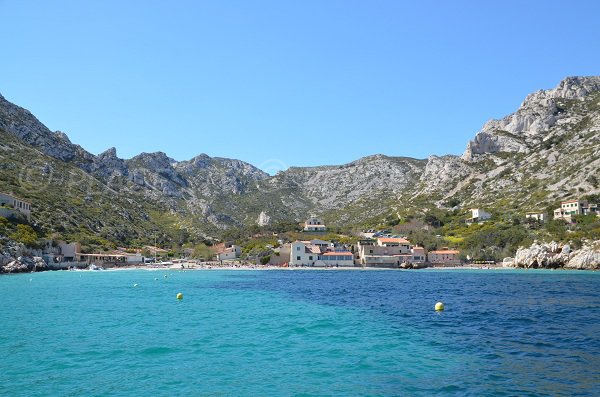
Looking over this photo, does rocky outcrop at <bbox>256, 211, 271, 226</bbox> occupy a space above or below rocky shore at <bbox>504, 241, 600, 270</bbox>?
above

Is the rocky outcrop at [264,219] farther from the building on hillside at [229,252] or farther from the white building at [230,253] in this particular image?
the white building at [230,253]

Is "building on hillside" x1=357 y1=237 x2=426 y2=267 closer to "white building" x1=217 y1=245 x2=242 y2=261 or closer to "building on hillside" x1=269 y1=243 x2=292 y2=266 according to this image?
"building on hillside" x1=269 y1=243 x2=292 y2=266

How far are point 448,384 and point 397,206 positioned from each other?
523 feet

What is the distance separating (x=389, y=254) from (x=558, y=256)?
3445 cm

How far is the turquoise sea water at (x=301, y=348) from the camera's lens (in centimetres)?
1363

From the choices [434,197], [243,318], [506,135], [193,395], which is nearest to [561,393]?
[193,395]

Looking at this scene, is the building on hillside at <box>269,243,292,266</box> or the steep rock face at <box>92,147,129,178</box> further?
the steep rock face at <box>92,147,129,178</box>

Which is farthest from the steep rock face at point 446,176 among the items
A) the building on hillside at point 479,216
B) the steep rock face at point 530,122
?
the building on hillside at point 479,216

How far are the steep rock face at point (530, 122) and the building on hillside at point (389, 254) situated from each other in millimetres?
73753

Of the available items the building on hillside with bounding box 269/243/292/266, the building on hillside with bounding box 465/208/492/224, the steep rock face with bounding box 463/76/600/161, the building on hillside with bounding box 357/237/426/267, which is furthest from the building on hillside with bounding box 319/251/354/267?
the steep rock face with bounding box 463/76/600/161

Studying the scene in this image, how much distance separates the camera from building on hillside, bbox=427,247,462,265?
336 ft

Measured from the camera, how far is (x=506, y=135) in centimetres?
16600

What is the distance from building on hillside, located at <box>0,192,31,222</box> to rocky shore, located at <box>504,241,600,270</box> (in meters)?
95.3

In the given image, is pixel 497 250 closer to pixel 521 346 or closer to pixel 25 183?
pixel 521 346
